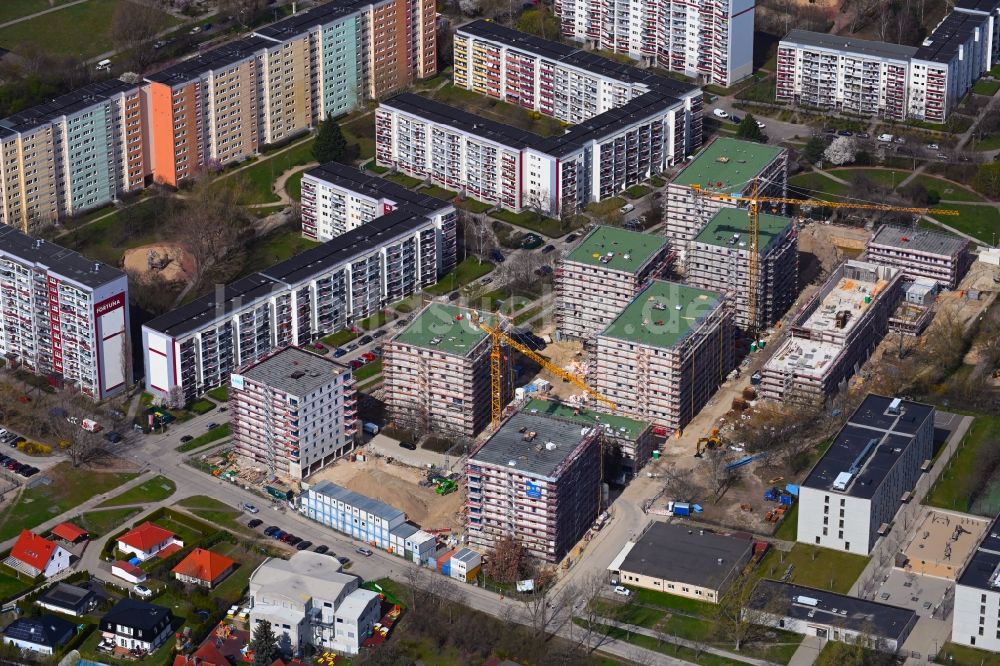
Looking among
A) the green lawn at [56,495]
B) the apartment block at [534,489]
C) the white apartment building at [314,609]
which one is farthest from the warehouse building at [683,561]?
the green lawn at [56,495]

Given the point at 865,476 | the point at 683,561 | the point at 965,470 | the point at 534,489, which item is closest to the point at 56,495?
the point at 534,489

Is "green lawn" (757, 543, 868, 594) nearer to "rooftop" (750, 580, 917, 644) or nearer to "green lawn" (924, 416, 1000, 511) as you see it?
"rooftop" (750, 580, 917, 644)

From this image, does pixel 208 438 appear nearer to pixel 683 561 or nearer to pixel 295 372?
pixel 295 372

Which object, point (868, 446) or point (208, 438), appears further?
point (208, 438)

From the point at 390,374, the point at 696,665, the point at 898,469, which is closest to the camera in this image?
the point at 696,665

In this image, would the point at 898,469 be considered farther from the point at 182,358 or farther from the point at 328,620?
the point at 182,358

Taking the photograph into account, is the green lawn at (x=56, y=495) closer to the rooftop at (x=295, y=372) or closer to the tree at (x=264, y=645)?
the rooftop at (x=295, y=372)

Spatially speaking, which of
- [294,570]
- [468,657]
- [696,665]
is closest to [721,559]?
[696,665]
